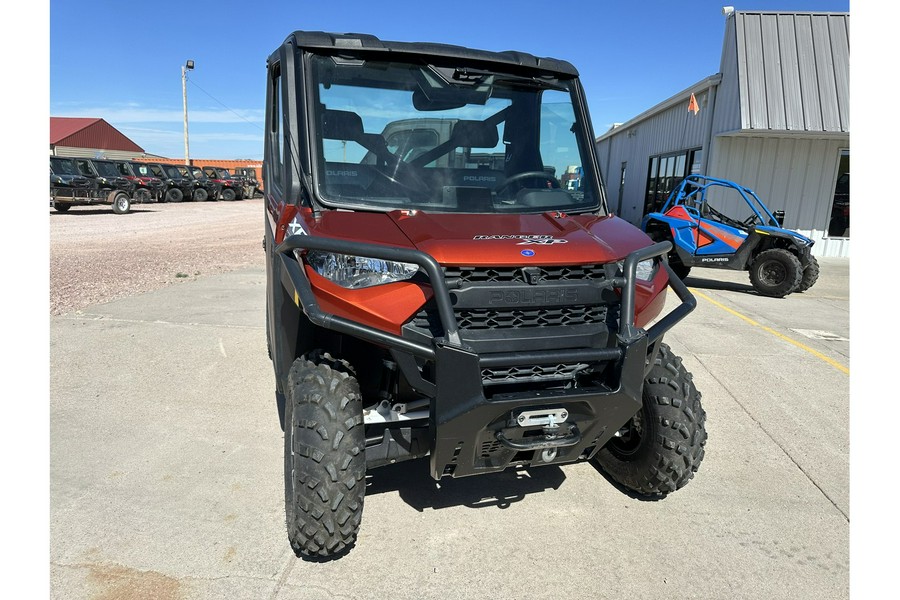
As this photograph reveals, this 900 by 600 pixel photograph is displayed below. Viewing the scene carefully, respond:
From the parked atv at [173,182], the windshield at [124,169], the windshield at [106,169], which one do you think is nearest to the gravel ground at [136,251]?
the windshield at [106,169]

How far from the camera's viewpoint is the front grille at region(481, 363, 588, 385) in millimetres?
2414

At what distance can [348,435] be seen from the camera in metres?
2.52

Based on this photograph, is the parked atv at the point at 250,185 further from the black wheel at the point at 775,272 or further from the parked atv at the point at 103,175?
the black wheel at the point at 775,272

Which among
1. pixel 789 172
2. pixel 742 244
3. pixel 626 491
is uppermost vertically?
pixel 789 172

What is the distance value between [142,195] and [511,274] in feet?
88.6

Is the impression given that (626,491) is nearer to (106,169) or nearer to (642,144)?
(642,144)

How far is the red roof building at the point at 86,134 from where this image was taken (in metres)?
53.2

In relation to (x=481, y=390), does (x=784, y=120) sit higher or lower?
higher

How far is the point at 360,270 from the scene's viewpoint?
8.09ft

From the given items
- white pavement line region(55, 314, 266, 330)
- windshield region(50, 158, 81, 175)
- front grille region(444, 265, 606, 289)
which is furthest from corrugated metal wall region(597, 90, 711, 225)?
windshield region(50, 158, 81, 175)

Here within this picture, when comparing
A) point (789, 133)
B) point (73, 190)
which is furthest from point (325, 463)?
point (73, 190)

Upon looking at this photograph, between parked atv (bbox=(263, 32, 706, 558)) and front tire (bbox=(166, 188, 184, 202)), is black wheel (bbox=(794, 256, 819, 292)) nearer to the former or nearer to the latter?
parked atv (bbox=(263, 32, 706, 558))

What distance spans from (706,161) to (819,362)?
9545 mm

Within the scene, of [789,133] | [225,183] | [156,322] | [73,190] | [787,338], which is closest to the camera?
[156,322]
